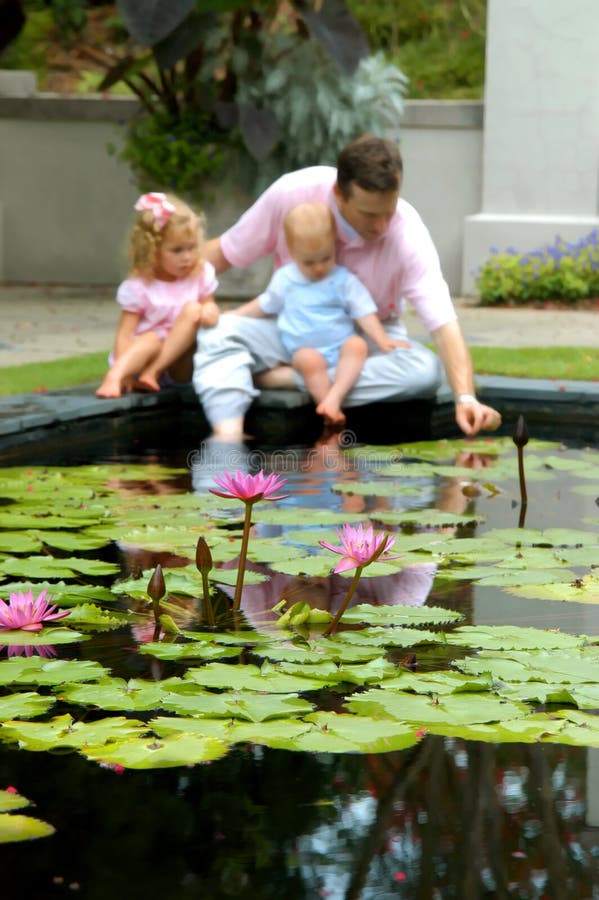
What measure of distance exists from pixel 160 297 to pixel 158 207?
1.21 feet

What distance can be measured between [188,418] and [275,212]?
2.91 feet

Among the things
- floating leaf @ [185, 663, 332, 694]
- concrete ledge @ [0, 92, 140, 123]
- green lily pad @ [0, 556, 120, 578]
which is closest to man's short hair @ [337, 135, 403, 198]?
green lily pad @ [0, 556, 120, 578]

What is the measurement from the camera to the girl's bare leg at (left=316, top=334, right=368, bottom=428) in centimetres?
517

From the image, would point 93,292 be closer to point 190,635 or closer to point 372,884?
point 190,635

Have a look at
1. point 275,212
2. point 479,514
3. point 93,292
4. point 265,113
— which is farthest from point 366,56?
point 479,514

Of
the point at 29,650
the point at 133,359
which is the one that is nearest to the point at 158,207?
the point at 133,359

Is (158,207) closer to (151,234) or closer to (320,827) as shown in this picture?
(151,234)

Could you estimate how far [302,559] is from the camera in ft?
10.5

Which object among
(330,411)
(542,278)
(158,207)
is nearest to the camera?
(330,411)

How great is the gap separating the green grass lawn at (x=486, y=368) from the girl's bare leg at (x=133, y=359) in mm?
305

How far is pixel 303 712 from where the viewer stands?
2.24m

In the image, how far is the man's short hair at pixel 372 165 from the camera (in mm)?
4840

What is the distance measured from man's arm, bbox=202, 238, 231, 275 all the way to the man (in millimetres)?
15

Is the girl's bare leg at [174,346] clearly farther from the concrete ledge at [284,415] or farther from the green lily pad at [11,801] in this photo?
the green lily pad at [11,801]
